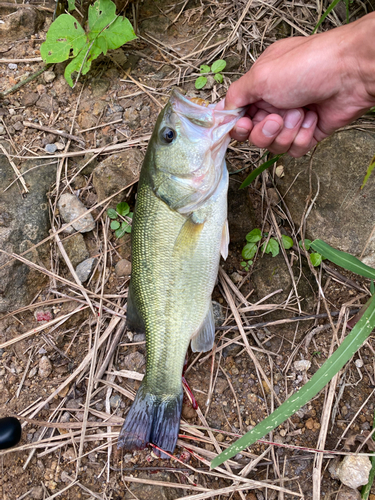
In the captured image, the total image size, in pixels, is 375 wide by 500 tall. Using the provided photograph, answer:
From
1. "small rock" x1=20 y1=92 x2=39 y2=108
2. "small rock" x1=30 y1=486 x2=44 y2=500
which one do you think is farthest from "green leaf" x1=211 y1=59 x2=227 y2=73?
"small rock" x1=30 y1=486 x2=44 y2=500

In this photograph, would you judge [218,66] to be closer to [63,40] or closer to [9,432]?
[63,40]

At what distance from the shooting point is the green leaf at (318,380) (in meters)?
2.02

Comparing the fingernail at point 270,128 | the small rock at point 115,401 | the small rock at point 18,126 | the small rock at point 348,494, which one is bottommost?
the small rock at point 348,494

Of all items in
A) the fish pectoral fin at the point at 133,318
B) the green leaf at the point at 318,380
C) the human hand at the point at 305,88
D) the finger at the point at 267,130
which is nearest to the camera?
the green leaf at the point at 318,380

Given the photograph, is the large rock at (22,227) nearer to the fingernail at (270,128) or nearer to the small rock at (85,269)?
the small rock at (85,269)

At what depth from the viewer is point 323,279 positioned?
303 cm

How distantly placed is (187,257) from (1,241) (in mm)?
1800

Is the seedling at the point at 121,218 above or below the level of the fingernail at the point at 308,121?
below

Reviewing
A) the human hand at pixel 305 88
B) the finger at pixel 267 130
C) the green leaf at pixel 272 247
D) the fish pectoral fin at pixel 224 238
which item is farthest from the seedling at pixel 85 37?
the green leaf at pixel 272 247

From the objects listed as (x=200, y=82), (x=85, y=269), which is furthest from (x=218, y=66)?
(x=85, y=269)

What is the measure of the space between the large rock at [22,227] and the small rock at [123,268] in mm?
712

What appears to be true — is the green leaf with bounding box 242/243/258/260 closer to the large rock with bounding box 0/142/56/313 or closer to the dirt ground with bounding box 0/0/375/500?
the dirt ground with bounding box 0/0/375/500

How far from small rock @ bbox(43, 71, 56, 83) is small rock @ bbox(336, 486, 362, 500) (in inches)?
180

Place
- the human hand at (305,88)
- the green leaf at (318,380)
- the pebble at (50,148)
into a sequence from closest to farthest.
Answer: the green leaf at (318,380)
the human hand at (305,88)
the pebble at (50,148)
